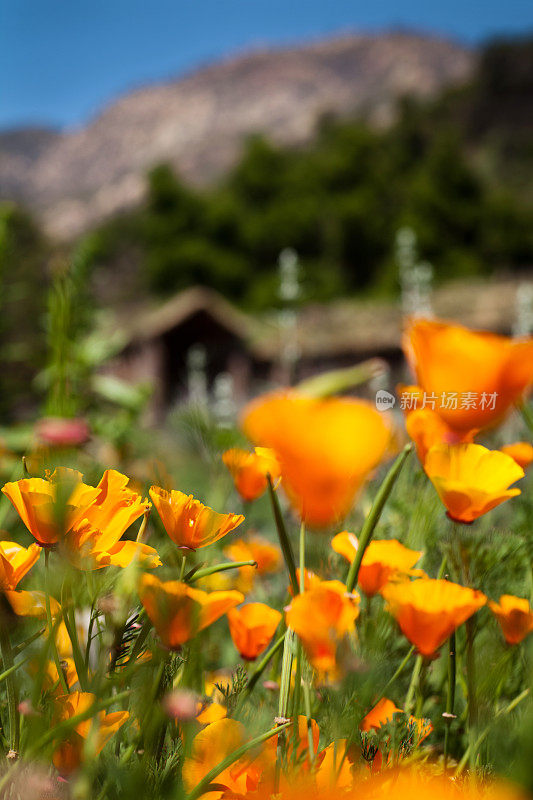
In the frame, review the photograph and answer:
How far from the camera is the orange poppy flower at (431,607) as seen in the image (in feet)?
0.98

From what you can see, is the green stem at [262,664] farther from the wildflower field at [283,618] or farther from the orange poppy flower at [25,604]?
the orange poppy flower at [25,604]

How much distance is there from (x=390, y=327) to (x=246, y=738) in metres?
6.73

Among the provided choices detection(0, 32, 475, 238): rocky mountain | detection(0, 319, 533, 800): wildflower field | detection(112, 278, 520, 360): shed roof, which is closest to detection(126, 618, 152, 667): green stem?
detection(0, 319, 533, 800): wildflower field

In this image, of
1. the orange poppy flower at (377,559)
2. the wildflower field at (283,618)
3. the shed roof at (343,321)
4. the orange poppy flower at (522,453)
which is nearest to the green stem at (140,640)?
the wildflower field at (283,618)

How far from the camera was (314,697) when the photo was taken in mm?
341

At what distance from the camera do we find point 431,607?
303mm

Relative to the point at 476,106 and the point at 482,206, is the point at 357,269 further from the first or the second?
the point at 476,106

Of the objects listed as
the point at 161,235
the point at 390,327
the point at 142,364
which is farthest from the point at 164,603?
the point at 161,235

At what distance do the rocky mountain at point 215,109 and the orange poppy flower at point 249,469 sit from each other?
36.1 meters

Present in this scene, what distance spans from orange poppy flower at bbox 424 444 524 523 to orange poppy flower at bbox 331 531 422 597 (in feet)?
0.14

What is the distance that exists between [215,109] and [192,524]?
154 feet

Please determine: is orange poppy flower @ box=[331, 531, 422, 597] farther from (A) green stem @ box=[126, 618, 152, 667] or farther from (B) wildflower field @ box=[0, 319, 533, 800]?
(A) green stem @ box=[126, 618, 152, 667]

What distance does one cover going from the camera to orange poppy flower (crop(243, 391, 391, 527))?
0.68 feet

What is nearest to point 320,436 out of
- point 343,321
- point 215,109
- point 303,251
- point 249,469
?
point 249,469
